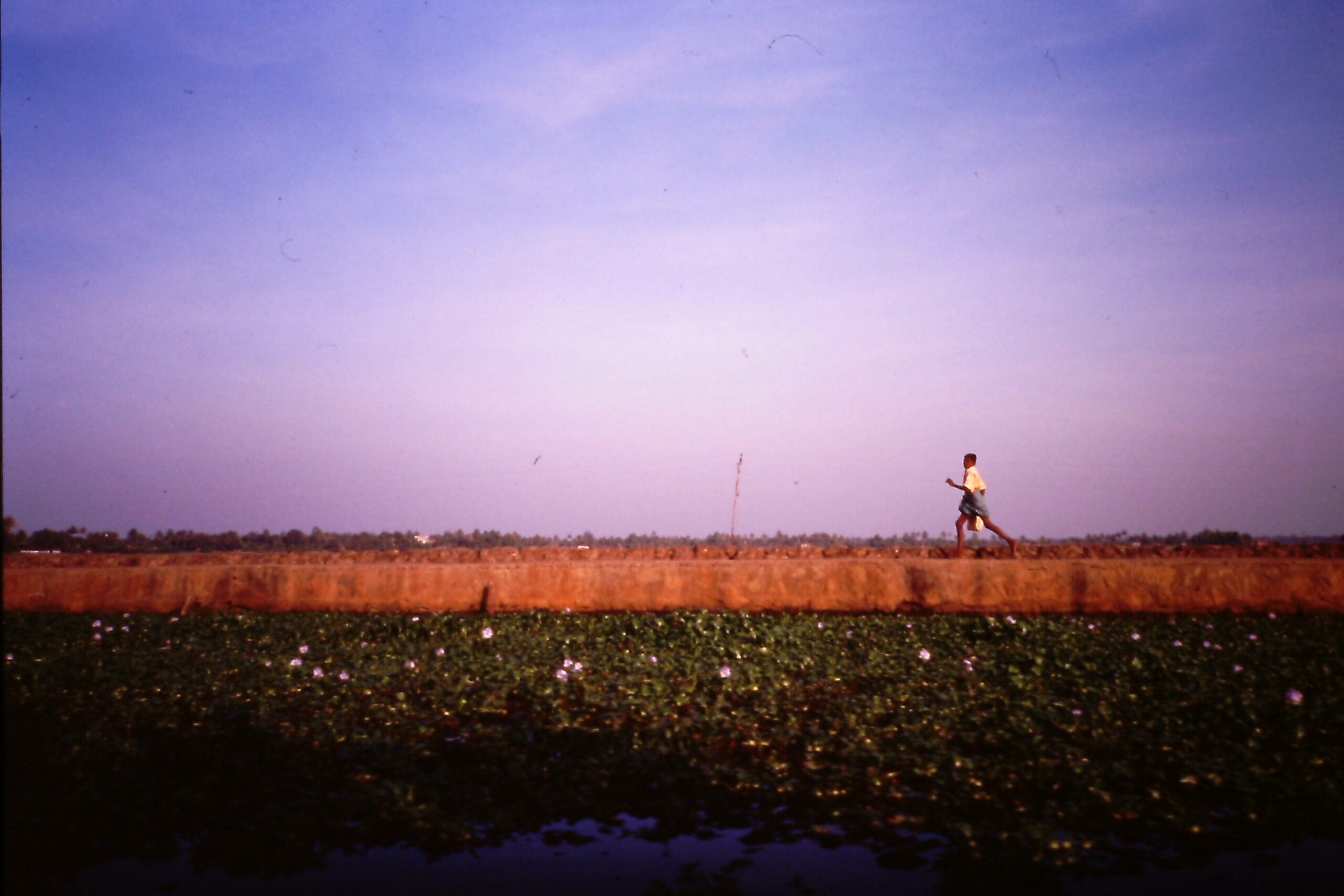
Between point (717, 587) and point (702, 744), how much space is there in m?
3.69

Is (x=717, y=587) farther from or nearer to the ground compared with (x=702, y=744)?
farther from the ground

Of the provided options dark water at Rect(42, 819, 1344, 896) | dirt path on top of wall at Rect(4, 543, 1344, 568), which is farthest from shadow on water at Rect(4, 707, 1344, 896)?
dirt path on top of wall at Rect(4, 543, 1344, 568)

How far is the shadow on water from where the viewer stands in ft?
9.49

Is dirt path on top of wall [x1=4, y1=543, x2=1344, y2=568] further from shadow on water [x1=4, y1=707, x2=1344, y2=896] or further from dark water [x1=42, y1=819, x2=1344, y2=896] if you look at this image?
dark water [x1=42, y1=819, x2=1344, y2=896]

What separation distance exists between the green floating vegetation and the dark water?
74 millimetres

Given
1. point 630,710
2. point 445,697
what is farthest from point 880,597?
point 445,697

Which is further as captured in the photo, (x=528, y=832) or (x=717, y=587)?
(x=717, y=587)

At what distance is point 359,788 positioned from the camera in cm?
359

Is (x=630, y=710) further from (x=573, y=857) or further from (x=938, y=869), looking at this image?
(x=938, y=869)

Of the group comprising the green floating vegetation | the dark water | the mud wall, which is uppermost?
the mud wall

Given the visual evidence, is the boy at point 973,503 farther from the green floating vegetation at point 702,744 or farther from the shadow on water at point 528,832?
the shadow on water at point 528,832

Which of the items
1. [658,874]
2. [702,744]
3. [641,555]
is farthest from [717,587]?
[641,555]

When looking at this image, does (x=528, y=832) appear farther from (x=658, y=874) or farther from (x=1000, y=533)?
(x=1000, y=533)

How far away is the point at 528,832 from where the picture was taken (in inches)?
127
